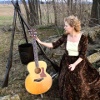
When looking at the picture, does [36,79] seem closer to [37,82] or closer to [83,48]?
[37,82]

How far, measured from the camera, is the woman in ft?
11.0

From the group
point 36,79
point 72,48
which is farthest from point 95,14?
point 36,79

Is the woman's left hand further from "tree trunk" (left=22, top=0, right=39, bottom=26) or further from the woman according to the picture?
"tree trunk" (left=22, top=0, right=39, bottom=26)

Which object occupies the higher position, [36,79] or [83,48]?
[83,48]

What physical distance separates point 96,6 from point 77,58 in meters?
3.84

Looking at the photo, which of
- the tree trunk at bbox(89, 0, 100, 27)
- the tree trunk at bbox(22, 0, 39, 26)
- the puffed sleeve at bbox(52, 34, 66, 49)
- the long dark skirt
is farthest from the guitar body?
the tree trunk at bbox(22, 0, 39, 26)

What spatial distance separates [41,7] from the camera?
8.40 m

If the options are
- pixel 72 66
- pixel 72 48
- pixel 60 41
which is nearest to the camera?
pixel 72 66

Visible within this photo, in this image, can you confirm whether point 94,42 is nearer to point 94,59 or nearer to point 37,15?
point 94,59

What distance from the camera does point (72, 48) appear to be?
3432 millimetres

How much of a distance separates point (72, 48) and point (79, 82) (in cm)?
51

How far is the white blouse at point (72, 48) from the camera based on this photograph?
3.41 meters

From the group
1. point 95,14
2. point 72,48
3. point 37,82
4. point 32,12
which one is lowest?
point 37,82

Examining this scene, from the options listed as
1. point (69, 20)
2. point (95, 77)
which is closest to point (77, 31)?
point (69, 20)
